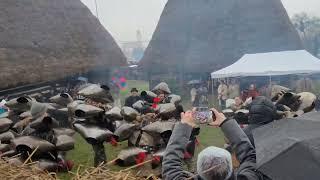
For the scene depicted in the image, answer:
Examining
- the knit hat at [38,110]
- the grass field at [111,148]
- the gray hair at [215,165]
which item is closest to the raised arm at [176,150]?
the gray hair at [215,165]

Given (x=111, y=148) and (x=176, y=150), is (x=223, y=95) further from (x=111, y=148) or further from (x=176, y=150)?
(x=176, y=150)

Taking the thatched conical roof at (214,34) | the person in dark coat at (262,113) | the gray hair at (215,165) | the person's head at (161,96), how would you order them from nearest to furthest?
the gray hair at (215,165) → the person in dark coat at (262,113) → the person's head at (161,96) → the thatched conical roof at (214,34)

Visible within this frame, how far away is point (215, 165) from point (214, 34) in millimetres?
22676

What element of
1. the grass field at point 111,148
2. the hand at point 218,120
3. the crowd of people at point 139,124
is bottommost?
the grass field at point 111,148

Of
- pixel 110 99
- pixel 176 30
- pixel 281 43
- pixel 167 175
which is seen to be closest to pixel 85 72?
pixel 176 30

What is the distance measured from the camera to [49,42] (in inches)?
912

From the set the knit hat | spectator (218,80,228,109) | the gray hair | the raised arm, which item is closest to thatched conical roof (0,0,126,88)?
spectator (218,80,228,109)

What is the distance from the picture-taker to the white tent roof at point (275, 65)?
1598cm

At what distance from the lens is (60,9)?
25.2 meters

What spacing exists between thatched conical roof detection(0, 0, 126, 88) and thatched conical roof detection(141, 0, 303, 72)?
2.67 meters

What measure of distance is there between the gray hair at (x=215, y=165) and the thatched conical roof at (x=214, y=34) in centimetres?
2124

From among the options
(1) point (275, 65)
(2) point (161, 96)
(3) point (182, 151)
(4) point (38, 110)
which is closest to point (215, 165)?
(3) point (182, 151)

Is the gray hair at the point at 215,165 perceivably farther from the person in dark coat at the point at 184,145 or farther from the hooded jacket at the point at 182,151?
the hooded jacket at the point at 182,151

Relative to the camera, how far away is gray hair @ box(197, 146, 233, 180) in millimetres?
2961
